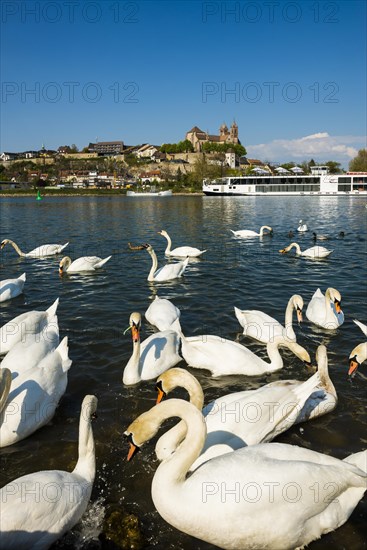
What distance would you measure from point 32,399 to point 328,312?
6.96 m

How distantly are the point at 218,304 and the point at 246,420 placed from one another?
694cm

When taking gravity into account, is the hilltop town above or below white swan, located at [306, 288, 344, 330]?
above

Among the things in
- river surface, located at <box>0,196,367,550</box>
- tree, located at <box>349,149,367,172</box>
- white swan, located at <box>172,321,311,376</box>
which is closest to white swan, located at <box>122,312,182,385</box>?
river surface, located at <box>0,196,367,550</box>

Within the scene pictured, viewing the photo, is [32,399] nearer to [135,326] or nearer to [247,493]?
[135,326]

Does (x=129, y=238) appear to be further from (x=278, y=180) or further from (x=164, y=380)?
(x=278, y=180)

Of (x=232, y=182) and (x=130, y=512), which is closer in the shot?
(x=130, y=512)

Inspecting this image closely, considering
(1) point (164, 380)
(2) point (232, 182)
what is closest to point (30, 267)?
(1) point (164, 380)

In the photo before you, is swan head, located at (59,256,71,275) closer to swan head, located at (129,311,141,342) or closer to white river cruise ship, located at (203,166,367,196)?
swan head, located at (129,311,141,342)

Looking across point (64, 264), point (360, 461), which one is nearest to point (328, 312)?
point (360, 461)

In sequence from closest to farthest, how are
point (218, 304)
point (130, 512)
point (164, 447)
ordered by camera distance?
point (130, 512) < point (164, 447) < point (218, 304)

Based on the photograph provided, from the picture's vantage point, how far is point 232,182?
385 ft

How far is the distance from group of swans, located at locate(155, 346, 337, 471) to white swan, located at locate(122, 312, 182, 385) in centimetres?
206

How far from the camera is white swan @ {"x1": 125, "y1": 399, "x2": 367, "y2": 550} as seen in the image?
365cm

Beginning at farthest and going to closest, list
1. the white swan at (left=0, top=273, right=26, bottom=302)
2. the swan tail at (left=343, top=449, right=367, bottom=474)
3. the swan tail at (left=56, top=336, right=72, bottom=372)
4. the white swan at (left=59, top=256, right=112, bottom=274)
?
the white swan at (left=59, top=256, right=112, bottom=274), the white swan at (left=0, top=273, right=26, bottom=302), the swan tail at (left=56, top=336, right=72, bottom=372), the swan tail at (left=343, top=449, right=367, bottom=474)
